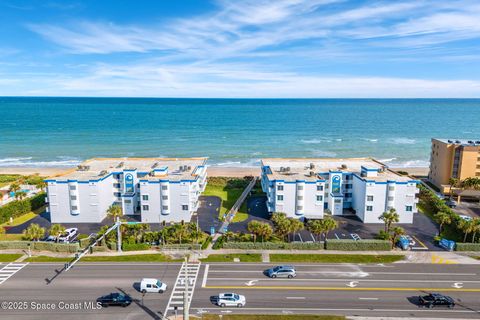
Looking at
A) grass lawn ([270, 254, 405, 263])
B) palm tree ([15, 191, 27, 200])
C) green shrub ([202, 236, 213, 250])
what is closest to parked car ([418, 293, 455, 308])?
grass lawn ([270, 254, 405, 263])

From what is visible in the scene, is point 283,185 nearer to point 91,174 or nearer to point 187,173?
point 187,173

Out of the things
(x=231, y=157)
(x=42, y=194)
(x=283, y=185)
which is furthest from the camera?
(x=231, y=157)

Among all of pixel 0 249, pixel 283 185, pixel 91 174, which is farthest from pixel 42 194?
pixel 283 185

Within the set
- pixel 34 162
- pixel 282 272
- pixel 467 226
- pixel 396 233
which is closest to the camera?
pixel 282 272

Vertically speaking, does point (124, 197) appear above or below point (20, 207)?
above

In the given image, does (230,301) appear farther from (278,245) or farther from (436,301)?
(436,301)

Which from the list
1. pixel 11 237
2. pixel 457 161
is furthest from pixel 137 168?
pixel 457 161

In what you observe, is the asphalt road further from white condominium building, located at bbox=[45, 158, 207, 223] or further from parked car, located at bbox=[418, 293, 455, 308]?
white condominium building, located at bbox=[45, 158, 207, 223]
